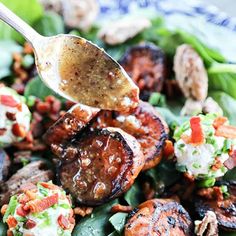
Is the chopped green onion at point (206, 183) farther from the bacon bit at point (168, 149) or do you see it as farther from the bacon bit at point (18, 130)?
the bacon bit at point (18, 130)

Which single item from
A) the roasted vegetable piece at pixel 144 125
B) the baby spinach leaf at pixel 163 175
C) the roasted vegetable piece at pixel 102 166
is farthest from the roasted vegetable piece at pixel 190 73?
the roasted vegetable piece at pixel 102 166

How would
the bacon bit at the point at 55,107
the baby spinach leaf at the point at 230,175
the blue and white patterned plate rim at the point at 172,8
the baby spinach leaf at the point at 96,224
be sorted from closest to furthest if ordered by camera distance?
the baby spinach leaf at the point at 96,224
the baby spinach leaf at the point at 230,175
the bacon bit at the point at 55,107
the blue and white patterned plate rim at the point at 172,8

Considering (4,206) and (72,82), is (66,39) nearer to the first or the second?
(72,82)

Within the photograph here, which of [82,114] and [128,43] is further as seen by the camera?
[128,43]

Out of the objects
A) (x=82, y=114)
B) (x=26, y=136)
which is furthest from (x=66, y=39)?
(x=26, y=136)

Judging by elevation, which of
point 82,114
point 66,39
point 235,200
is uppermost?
point 66,39
